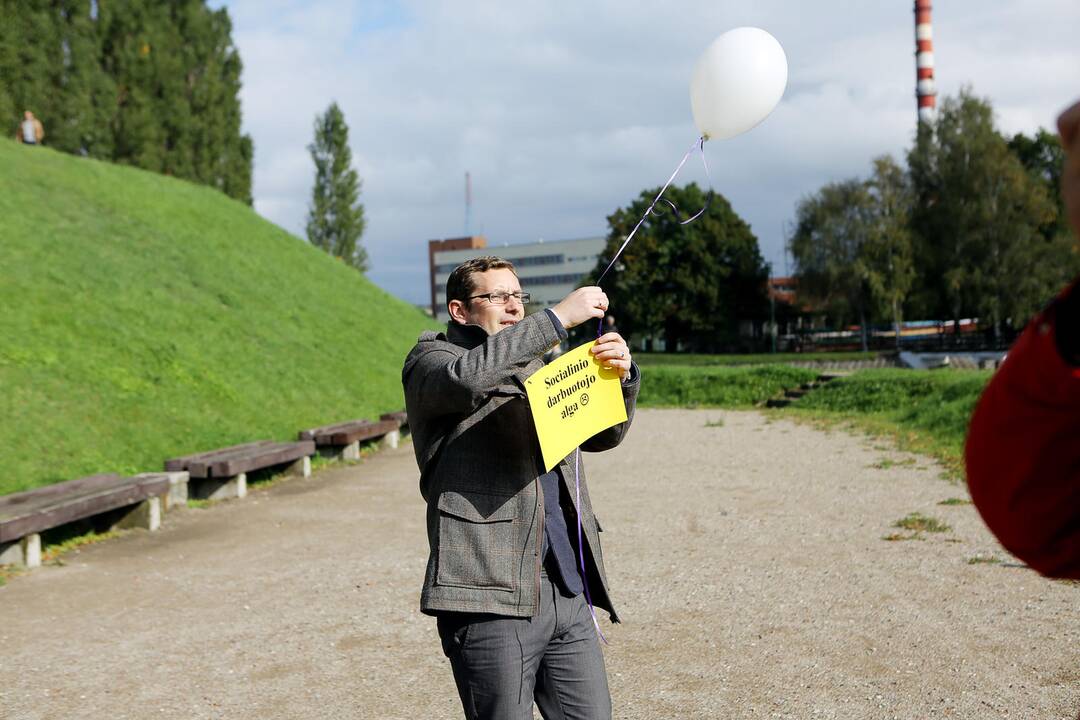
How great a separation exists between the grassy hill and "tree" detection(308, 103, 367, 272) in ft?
79.5

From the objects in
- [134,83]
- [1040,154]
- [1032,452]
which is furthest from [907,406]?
[1040,154]

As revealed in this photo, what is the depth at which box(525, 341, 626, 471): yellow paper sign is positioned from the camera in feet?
8.93

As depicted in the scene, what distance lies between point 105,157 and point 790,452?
79.0 feet

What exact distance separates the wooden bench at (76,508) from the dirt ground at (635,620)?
0.90ft

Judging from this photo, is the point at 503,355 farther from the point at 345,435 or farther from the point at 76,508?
the point at 345,435

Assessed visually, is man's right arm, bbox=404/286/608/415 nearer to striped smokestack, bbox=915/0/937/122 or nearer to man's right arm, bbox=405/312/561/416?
man's right arm, bbox=405/312/561/416

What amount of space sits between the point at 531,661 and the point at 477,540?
0.40 meters

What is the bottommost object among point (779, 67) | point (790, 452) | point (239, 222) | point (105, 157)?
point (790, 452)

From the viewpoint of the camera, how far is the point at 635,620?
6230 mm

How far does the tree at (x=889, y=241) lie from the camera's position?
48.2 meters

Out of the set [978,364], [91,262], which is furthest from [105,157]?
[978,364]

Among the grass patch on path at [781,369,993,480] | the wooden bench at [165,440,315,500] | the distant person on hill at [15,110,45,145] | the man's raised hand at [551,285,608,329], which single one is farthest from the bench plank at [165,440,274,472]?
the distant person on hill at [15,110,45,145]

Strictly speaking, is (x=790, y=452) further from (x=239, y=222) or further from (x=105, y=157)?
(x=105, y=157)

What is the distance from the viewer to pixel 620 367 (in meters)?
2.84
